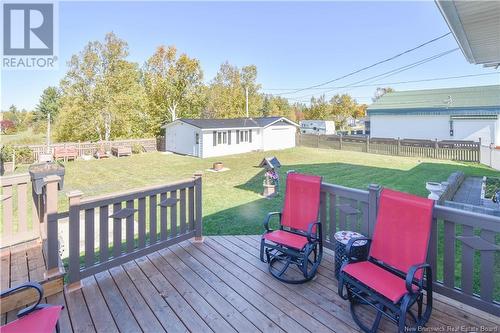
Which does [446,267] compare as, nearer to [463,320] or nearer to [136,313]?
[463,320]

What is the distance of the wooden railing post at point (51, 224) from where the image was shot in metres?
2.64

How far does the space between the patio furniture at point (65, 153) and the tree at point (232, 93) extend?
14.9 metres

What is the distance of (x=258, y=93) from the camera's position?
1312 inches

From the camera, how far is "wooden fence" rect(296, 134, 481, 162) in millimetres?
14797

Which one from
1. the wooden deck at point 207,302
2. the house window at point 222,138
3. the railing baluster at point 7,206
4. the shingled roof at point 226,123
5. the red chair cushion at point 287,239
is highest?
the shingled roof at point 226,123

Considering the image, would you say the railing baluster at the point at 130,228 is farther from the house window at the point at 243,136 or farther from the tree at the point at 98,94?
the tree at the point at 98,94

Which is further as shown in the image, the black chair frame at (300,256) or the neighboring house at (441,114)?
the neighboring house at (441,114)

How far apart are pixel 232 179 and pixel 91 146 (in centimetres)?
1183

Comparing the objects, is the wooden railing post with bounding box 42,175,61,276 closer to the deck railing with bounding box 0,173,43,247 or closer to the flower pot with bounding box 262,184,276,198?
the deck railing with bounding box 0,173,43,247

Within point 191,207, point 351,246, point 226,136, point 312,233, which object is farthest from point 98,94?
point 351,246

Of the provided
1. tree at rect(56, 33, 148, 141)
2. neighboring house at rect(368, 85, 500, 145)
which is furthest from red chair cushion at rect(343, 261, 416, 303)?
neighboring house at rect(368, 85, 500, 145)

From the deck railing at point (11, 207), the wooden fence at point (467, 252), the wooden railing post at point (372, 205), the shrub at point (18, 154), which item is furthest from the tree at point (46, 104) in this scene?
the wooden fence at point (467, 252)

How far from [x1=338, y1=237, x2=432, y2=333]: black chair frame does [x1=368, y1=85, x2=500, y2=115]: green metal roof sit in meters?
22.7

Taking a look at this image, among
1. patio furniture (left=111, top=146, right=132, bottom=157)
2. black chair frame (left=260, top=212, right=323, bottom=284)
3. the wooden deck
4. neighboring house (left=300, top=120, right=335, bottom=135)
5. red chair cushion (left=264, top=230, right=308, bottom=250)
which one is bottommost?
the wooden deck
